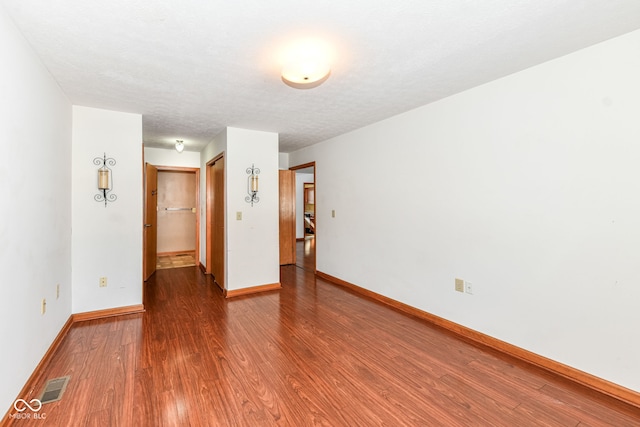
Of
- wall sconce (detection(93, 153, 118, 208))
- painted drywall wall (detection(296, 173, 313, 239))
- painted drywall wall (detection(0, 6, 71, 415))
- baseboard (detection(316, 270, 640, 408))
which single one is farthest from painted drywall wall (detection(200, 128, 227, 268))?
painted drywall wall (detection(296, 173, 313, 239))

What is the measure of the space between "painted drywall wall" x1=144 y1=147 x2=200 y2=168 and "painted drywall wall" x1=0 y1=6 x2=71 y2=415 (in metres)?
2.54

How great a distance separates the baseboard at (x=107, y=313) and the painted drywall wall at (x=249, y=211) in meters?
1.04

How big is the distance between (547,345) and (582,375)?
245 mm

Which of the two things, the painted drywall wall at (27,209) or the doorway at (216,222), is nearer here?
the painted drywall wall at (27,209)

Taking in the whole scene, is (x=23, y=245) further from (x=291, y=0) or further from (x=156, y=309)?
(x=291, y=0)

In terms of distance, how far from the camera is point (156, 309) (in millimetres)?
3412

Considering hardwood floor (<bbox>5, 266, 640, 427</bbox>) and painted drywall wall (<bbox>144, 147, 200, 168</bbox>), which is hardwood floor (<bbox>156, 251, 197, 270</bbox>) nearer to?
painted drywall wall (<bbox>144, 147, 200, 168</bbox>)

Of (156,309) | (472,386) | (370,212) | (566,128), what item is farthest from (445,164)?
(156,309)

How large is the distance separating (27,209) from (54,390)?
1.23m

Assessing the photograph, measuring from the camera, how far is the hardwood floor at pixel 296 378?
1695 mm

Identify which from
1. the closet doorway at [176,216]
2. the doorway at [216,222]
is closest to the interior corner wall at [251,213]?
the doorway at [216,222]

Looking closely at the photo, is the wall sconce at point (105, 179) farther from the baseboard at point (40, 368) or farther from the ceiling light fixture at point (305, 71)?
the ceiling light fixture at point (305, 71)

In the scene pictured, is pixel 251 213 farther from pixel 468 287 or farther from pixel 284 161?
pixel 468 287

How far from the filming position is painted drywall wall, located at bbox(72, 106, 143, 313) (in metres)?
3.05
